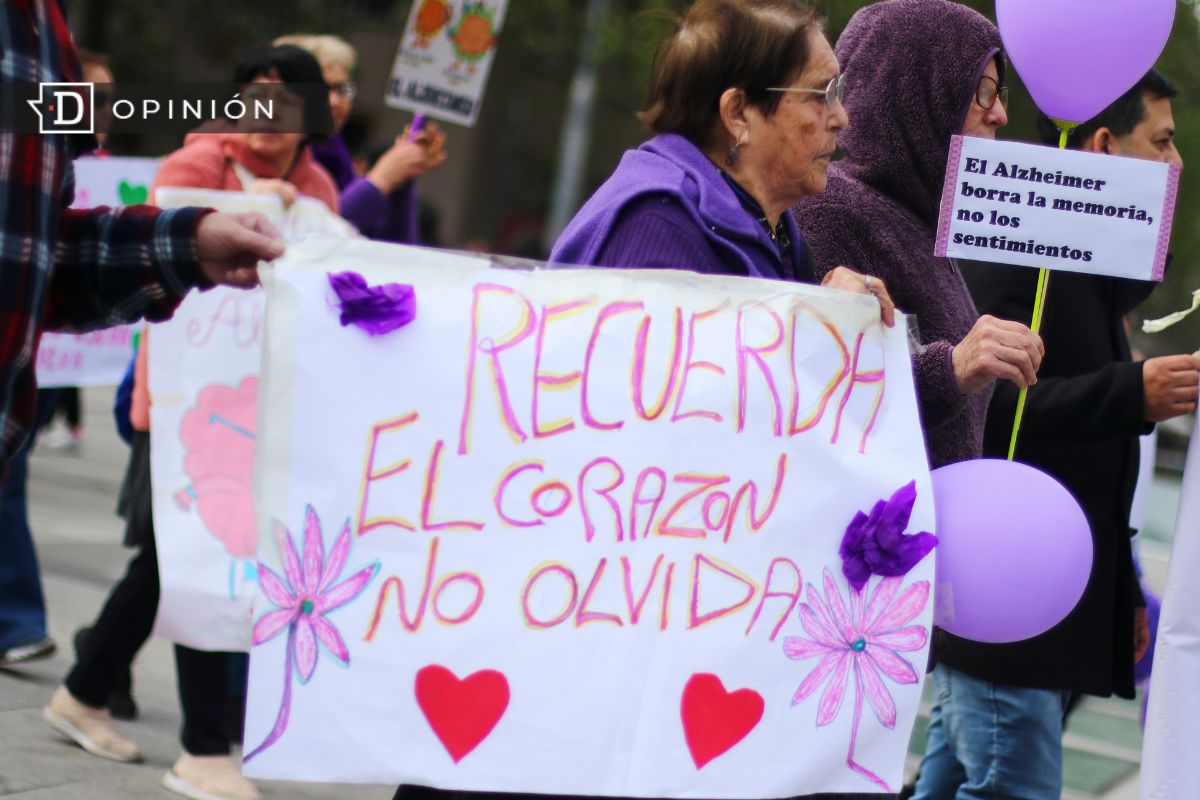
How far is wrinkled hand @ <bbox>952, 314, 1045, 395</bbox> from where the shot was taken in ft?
7.59

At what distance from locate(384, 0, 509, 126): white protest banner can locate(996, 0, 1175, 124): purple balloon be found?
3543mm

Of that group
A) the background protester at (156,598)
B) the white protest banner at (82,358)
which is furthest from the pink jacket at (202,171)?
the white protest banner at (82,358)

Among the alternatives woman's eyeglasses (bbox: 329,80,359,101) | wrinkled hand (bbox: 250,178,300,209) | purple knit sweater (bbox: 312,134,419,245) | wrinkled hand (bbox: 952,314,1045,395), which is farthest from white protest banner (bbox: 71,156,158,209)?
wrinkled hand (bbox: 952,314,1045,395)

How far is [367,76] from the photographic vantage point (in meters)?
27.1

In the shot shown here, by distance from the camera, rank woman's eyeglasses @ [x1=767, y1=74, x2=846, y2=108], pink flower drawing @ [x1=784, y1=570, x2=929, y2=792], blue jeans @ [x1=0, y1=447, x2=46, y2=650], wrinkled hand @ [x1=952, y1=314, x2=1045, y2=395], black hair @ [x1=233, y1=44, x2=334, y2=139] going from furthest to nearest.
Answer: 1. blue jeans @ [x1=0, y1=447, x2=46, y2=650]
2. black hair @ [x1=233, y1=44, x2=334, y2=139]
3. woman's eyeglasses @ [x1=767, y1=74, x2=846, y2=108]
4. wrinkled hand @ [x1=952, y1=314, x2=1045, y2=395]
5. pink flower drawing @ [x1=784, y1=570, x2=929, y2=792]

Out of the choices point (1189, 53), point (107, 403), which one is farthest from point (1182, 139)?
point (107, 403)

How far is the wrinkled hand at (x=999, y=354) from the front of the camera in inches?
91.1

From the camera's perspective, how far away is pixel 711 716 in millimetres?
2156

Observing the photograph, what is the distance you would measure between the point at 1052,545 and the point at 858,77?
0.95 metres

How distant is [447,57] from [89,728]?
3101mm

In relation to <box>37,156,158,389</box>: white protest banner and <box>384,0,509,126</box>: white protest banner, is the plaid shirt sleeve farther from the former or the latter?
<box>384,0,509,126</box>: white protest banner

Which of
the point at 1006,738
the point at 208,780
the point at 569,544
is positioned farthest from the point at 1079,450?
the point at 208,780

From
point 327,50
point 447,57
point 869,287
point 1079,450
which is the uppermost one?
point 447,57

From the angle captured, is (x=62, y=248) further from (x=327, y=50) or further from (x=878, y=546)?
Answer: (x=327, y=50)
